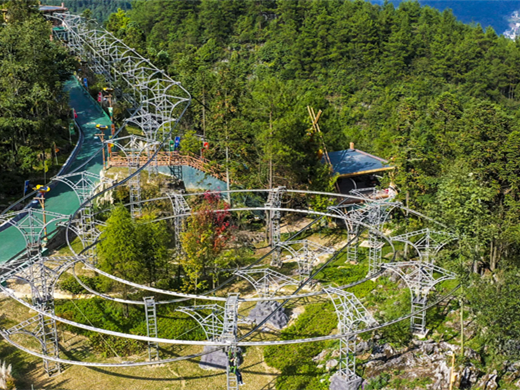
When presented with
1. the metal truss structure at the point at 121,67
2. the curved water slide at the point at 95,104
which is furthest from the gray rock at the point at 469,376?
the metal truss structure at the point at 121,67

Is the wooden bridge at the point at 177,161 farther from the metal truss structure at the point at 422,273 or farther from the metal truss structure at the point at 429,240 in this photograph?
the metal truss structure at the point at 422,273

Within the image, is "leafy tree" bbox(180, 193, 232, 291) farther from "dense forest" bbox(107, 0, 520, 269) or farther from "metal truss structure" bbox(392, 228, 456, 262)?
"metal truss structure" bbox(392, 228, 456, 262)

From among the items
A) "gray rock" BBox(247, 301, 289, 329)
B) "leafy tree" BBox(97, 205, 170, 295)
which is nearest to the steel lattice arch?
"gray rock" BBox(247, 301, 289, 329)

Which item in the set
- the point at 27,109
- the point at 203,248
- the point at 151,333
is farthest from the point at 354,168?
the point at 27,109

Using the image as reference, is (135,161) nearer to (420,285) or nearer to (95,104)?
(95,104)

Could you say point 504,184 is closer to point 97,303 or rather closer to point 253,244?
point 253,244

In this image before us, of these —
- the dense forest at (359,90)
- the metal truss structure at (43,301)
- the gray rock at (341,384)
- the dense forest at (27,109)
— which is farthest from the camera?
the dense forest at (27,109)

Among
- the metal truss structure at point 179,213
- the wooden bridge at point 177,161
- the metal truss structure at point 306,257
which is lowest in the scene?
the metal truss structure at point 306,257
